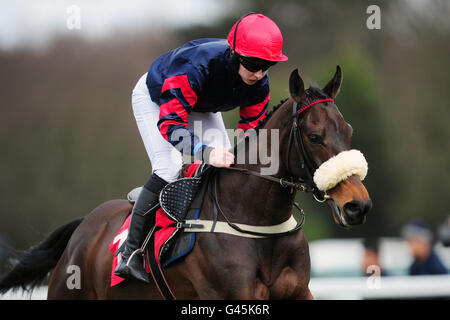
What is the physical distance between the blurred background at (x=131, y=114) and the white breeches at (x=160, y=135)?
11757 millimetres

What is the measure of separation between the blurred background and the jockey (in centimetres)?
1185

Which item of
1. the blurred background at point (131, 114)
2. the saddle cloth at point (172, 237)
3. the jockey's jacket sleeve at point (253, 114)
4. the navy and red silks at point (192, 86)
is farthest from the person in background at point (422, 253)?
the blurred background at point (131, 114)

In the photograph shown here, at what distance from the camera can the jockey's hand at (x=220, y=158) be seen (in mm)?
3727

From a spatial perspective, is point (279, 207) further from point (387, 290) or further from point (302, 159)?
point (387, 290)

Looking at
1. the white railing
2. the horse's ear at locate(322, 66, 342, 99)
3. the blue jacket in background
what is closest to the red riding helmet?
the horse's ear at locate(322, 66, 342, 99)

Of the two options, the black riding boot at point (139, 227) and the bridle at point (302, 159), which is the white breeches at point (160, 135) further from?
the bridle at point (302, 159)

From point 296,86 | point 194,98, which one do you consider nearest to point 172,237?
point 194,98

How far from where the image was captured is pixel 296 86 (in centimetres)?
362

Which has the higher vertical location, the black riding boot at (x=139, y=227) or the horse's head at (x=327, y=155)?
the horse's head at (x=327, y=155)

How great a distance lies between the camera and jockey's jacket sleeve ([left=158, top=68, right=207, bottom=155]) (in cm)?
385

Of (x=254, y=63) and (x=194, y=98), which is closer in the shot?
(x=254, y=63)

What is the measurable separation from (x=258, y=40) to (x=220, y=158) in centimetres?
73

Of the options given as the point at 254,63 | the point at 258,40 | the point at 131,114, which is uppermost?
the point at 258,40

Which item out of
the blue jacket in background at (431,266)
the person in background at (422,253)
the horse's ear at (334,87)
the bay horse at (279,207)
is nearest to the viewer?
the bay horse at (279,207)
